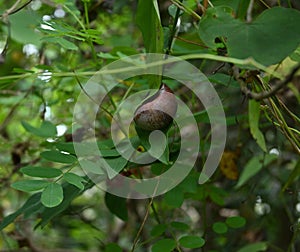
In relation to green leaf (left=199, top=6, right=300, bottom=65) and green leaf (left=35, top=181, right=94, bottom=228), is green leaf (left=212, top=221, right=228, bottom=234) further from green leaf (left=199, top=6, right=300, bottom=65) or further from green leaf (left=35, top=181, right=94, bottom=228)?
green leaf (left=199, top=6, right=300, bottom=65)

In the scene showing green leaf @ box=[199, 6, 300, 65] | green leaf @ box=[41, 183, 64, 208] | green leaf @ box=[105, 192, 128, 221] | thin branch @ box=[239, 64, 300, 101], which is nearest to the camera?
thin branch @ box=[239, 64, 300, 101]

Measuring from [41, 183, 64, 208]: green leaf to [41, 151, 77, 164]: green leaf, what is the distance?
0.06m

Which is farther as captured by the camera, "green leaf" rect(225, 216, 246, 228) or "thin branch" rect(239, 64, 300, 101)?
"green leaf" rect(225, 216, 246, 228)

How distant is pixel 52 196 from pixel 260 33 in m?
0.32

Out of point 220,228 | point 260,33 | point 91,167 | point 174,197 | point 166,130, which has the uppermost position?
point 260,33

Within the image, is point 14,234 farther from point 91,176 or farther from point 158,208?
point 91,176

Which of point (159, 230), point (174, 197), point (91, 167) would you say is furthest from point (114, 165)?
point (159, 230)

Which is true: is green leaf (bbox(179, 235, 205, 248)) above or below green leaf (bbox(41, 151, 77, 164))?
below

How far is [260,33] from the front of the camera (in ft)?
1.93

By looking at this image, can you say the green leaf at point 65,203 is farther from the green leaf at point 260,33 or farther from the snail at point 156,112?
the green leaf at point 260,33

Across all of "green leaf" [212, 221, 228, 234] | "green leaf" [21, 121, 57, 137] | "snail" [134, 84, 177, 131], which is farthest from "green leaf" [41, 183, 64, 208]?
"green leaf" [212, 221, 228, 234]

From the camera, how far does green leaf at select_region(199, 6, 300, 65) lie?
1.88 ft

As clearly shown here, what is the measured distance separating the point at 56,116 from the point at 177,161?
0.54 meters

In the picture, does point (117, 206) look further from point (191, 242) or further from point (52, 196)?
point (52, 196)
